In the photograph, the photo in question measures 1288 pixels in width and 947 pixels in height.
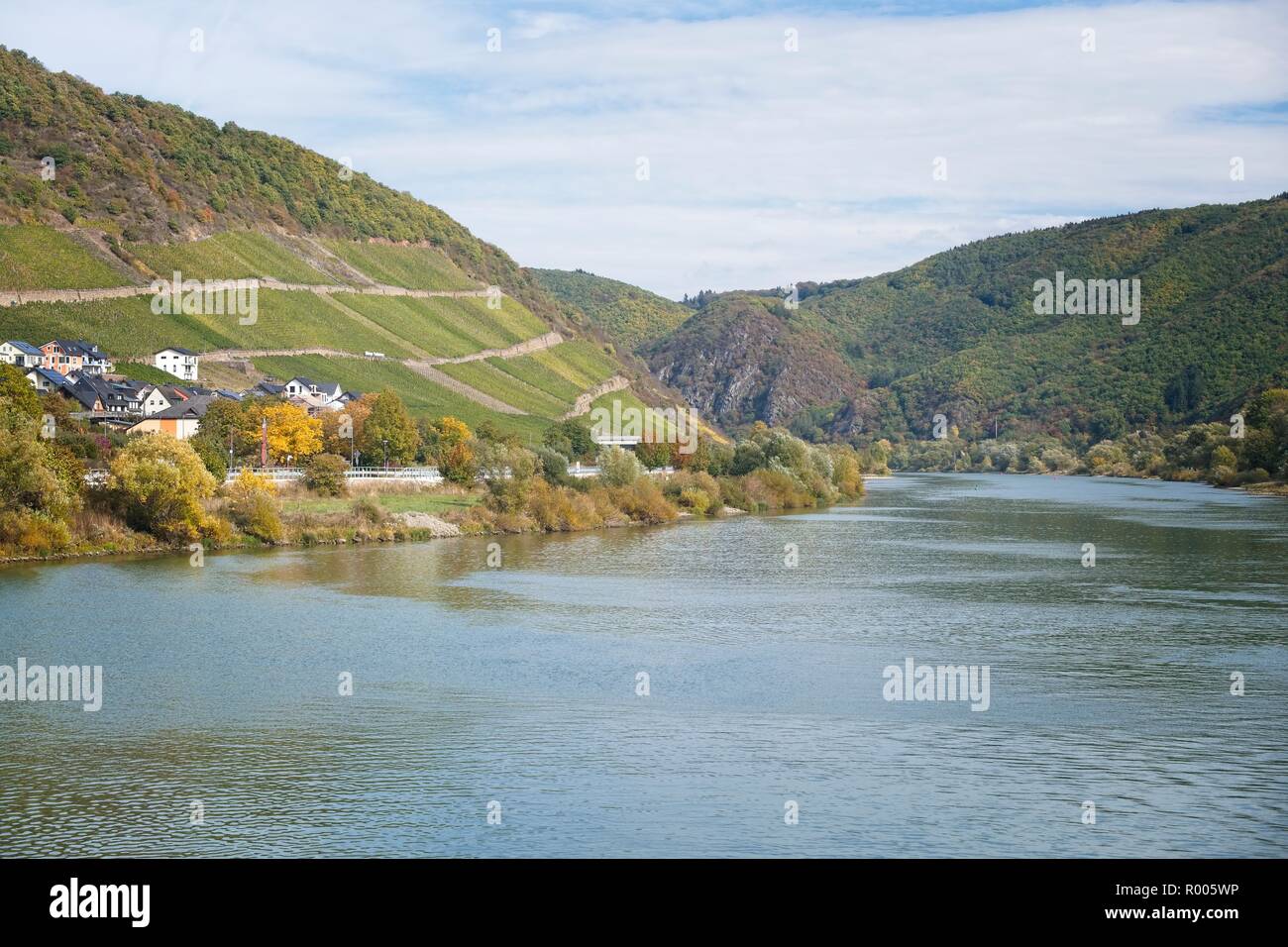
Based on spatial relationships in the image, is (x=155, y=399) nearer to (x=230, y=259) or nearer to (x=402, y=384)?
(x=402, y=384)

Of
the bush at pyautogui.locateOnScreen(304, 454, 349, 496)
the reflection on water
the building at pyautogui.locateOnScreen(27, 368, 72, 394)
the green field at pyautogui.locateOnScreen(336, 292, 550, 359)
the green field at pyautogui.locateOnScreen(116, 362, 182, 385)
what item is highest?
the green field at pyautogui.locateOnScreen(336, 292, 550, 359)

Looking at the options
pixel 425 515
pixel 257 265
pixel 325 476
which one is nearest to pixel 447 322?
pixel 257 265

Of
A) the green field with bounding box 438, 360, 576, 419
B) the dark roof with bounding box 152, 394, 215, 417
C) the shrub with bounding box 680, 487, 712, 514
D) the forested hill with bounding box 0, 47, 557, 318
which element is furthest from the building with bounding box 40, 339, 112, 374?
the shrub with bounding box 680, 487, 712, 514

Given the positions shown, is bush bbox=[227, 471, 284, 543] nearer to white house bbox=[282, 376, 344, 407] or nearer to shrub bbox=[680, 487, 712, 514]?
shrub bbox=[680, 487, 712, 514]

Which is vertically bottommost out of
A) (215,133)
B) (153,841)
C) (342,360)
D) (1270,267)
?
(153,841)

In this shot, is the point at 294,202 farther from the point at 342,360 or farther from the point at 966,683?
the point at 966,683

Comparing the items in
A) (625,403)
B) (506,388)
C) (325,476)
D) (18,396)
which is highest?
(506,388)
